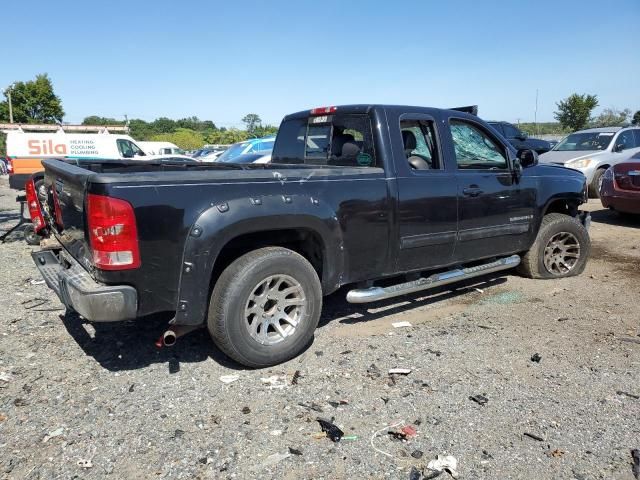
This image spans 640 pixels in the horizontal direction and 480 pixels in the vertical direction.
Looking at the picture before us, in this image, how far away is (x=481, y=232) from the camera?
4.85m

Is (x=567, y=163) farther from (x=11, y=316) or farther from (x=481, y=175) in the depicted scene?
(x=11, y=316)

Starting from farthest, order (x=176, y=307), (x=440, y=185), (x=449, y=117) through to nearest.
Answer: (x=449, y=117)
(x=440, y=185)
(x=176, y=307)

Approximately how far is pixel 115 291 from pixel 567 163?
1117 cm

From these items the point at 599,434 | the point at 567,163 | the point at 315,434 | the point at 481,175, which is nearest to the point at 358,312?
the point at 481,175

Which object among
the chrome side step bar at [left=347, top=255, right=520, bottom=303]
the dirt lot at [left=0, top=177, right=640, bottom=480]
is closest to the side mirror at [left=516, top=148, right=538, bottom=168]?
the chrome side step bar at [left=347, top=255, right=520, bottom=303]

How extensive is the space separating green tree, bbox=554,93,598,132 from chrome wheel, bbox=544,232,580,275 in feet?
118

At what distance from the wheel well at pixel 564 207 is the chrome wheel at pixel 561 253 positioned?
0.34 metres

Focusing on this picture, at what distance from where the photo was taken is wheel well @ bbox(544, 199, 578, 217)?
5.85 m

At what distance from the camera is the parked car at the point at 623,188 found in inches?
348

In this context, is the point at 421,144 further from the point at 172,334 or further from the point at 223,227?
the point at 172,334

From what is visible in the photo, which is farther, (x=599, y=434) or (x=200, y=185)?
(x=200, y=185)

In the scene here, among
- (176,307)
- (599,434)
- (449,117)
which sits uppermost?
(449,117)

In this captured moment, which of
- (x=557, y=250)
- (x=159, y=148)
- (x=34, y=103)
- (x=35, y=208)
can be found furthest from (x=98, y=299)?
(x=34, y=103)

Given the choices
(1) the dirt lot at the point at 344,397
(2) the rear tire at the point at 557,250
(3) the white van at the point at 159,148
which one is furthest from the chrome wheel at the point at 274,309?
(3) the white van at the point at 159,148
